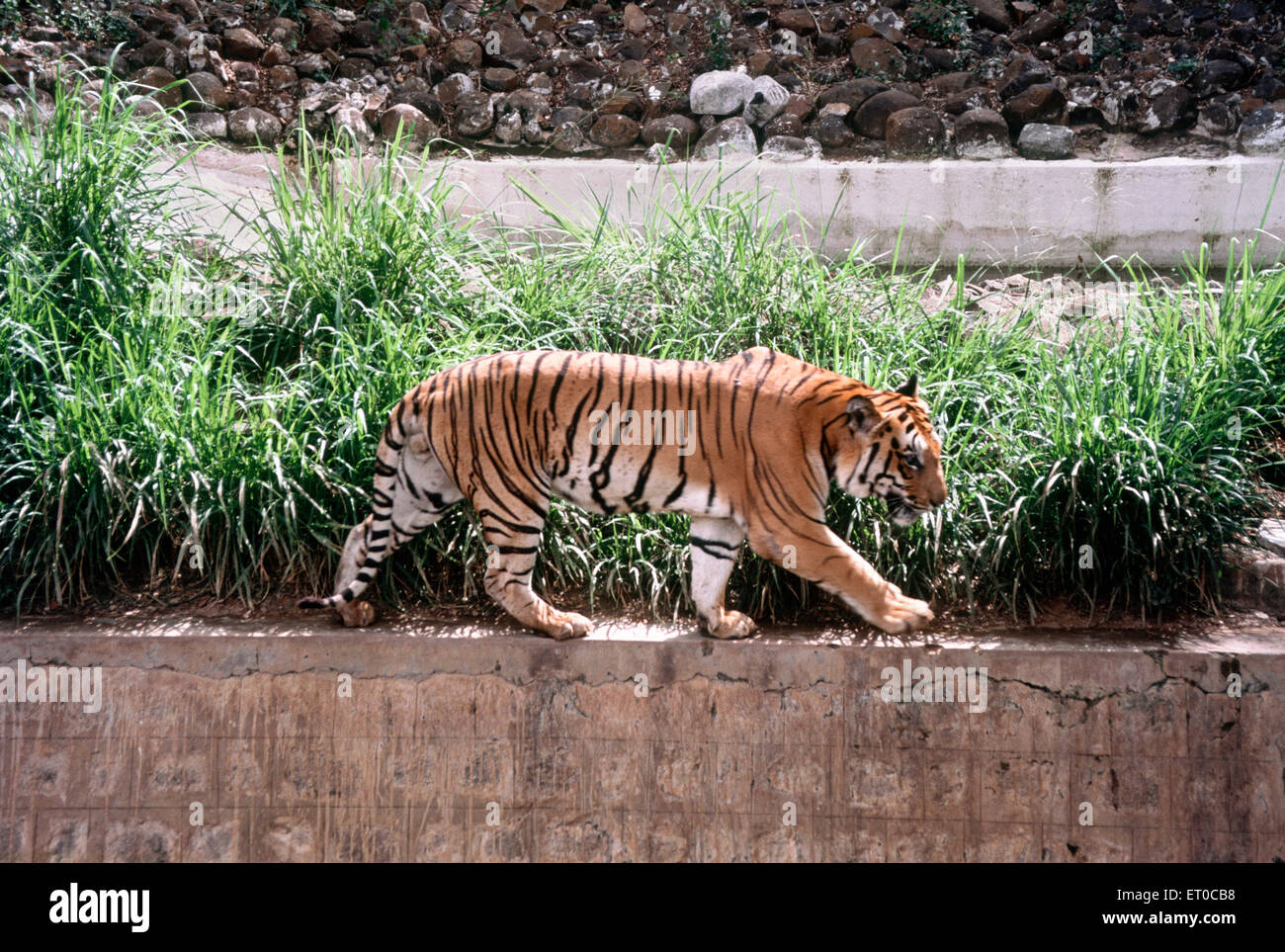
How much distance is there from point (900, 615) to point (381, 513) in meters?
1.93

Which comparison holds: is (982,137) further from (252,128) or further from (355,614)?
(355,614)

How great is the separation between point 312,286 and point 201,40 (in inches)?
160

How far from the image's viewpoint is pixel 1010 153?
761 centimetres

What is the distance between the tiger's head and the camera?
382 centimetres

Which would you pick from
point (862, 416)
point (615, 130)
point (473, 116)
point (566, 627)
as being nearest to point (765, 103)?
point (615, 130)

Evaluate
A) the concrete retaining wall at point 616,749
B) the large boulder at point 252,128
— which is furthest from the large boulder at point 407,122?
the concrete retaining wall at point 616,749

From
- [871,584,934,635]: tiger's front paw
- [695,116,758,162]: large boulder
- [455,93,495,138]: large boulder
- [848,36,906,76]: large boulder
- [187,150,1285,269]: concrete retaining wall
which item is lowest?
[871,584,934,635]: tiger's front paw


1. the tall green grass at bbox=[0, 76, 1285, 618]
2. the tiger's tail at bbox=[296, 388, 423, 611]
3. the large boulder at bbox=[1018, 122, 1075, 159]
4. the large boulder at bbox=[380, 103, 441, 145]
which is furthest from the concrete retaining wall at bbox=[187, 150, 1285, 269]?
the tiger's tail at bbox=[296, 388, 423, 611]

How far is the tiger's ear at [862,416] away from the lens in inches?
149

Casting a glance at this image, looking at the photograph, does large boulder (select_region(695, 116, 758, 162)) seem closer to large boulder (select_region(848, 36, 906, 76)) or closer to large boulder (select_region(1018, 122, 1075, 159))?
large boulder (select_region(848, 36, 906, 76))

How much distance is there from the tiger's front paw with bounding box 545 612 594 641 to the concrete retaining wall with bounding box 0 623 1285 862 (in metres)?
0.04

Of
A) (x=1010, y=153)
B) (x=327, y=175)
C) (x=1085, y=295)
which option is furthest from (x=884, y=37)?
(x=327, y=175)

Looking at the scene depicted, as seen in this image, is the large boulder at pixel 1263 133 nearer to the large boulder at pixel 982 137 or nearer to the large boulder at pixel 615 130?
the large boulder at pixel 982 137

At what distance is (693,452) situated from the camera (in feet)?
12.7
